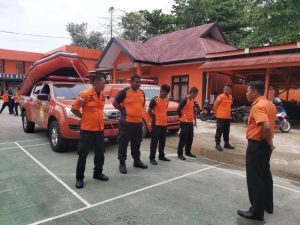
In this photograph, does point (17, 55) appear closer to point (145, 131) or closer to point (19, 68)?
point (19, 68)

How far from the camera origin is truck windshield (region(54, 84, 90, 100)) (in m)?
7.45

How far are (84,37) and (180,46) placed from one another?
114ft

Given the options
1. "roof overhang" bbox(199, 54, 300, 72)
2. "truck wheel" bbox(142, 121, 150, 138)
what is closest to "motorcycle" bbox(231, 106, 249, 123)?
"roof overhang" bbox(199, 54, 300, 72)

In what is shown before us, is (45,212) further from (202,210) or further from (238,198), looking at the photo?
(238,198)

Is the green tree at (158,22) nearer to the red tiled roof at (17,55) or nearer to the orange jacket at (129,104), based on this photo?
the red tiled roof at (17,55)

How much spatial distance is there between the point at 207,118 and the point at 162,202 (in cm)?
1081

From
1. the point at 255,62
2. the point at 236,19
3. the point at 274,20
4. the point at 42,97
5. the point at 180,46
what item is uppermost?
the point at 236,19

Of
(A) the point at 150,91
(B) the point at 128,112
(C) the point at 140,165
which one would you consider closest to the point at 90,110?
(B) the point at 128,112

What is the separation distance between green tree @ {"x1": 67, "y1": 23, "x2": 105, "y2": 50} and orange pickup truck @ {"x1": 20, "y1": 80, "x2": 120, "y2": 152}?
42285 mm

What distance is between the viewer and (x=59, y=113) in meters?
6.71

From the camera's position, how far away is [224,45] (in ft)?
66.8

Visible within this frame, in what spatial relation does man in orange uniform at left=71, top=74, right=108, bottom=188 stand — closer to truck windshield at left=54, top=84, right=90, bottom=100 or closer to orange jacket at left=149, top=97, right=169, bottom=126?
orange jacket at left=149, top=97, right=169, bottom=126

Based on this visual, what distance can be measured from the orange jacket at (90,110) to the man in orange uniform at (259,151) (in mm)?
2456

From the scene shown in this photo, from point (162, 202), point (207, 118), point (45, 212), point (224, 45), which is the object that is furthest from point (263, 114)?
point (224, 45)
